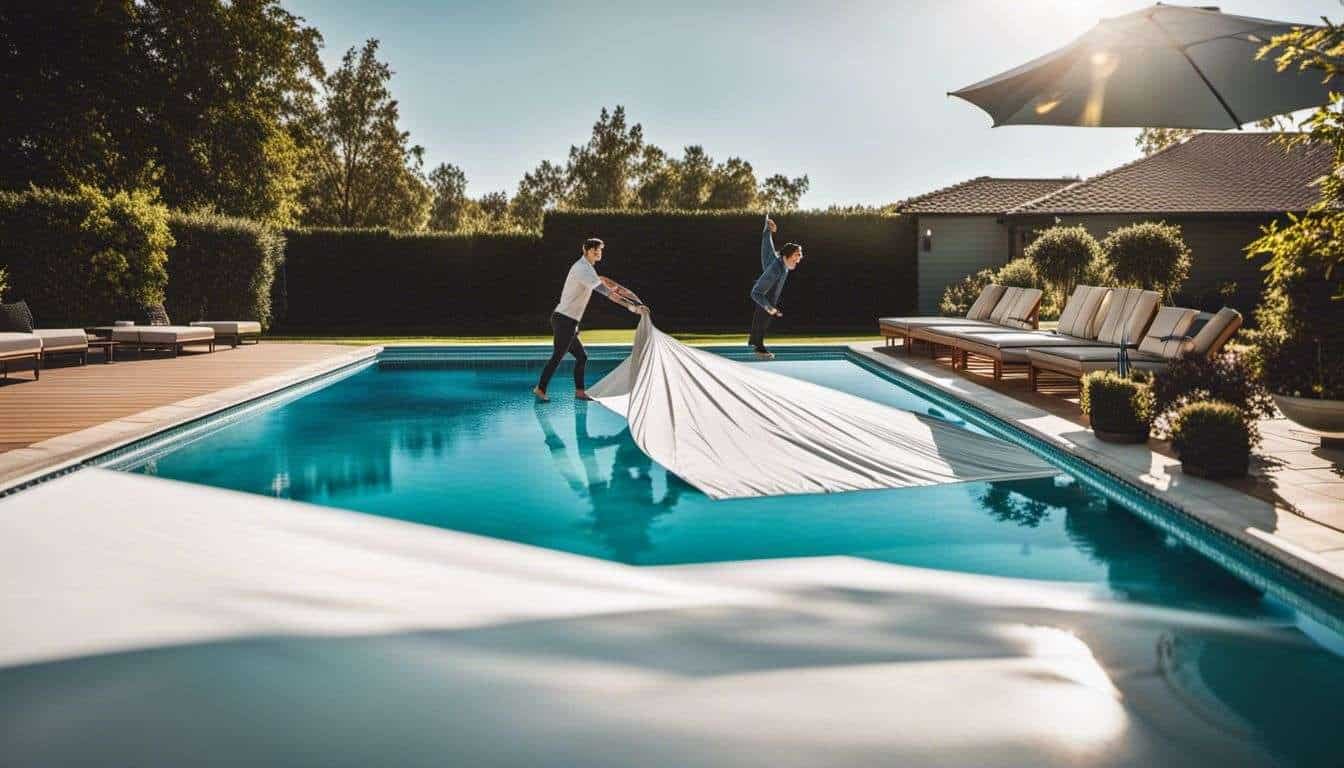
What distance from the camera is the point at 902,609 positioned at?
4.73 m

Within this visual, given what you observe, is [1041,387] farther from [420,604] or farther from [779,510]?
[420,604]

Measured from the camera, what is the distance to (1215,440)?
6363 millimetres

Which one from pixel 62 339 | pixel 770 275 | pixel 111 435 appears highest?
pixel 770 275

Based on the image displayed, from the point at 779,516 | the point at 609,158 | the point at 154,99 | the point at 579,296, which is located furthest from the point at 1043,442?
the point at 609,158

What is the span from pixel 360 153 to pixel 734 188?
2471cm

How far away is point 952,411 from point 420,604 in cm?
745

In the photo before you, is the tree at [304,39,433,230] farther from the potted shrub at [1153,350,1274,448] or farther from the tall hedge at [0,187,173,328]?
the potted shrub at [1153,350,1274,448]

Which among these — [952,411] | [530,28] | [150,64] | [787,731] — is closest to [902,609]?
[787,731]

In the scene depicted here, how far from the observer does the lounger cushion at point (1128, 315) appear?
33.8 feet

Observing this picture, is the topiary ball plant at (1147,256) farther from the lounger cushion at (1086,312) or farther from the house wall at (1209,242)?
the house wall at (1209,242)

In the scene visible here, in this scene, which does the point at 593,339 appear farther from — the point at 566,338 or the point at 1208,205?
the point at 1208,205

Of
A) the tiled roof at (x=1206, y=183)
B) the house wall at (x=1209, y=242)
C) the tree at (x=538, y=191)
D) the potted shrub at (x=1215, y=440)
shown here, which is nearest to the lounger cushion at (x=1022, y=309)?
the potted shrub at (x=1215, y=440)

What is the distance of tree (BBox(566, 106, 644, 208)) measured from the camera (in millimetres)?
52938

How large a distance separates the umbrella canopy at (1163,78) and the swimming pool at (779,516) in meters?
3.05
